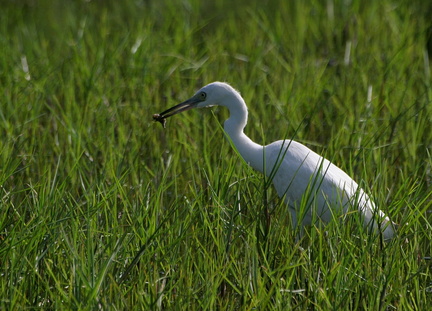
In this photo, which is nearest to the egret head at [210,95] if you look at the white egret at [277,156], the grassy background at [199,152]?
the white egret at [277,156]

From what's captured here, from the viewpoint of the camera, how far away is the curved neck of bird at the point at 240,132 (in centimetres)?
350

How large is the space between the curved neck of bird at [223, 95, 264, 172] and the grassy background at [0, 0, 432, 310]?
13 cm

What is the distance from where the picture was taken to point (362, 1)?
21.0 ft

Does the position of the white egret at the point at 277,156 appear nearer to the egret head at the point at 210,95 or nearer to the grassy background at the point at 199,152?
the egret head at the point at 210,95

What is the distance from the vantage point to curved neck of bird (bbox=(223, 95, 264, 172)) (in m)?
3.50

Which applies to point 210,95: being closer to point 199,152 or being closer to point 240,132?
point 240,132

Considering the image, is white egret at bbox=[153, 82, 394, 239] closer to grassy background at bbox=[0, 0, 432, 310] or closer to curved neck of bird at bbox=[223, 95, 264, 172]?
curved neck of bird at bbox=[223, 95, 264, 172]

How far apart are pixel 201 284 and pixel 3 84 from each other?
252cm

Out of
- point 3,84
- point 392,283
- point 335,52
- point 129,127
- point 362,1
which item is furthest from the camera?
point 362,1

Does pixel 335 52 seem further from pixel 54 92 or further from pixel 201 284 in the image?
pixel 201 284

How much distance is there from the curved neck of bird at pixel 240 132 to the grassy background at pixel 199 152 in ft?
0.42

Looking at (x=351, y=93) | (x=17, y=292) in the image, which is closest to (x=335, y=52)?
(x=351, y=93)

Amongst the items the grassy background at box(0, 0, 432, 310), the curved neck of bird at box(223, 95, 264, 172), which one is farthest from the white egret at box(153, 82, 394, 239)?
the grassy background at box(0, 0, 432, 310)

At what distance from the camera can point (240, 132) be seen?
3537mm
